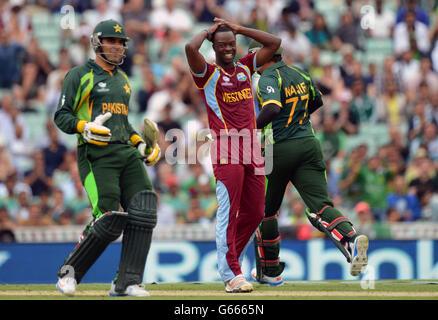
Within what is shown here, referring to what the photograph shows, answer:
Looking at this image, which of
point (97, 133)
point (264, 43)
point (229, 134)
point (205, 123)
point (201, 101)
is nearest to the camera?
point (97, 133)

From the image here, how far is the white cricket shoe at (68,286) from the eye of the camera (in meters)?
7.49

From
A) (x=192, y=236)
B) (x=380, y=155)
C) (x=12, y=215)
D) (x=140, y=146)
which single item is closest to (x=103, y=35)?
(x=140, y=146)

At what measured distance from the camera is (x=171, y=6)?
17.2 m

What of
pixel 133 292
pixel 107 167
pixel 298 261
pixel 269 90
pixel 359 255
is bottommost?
pixel 298 261

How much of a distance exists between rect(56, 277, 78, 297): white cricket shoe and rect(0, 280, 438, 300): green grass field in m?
0.07

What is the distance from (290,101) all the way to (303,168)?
2.22 feet

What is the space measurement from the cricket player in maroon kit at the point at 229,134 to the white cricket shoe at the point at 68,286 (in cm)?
135

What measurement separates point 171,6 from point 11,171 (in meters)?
5.03

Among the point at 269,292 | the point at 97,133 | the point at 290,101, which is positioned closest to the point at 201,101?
the point at 290,101

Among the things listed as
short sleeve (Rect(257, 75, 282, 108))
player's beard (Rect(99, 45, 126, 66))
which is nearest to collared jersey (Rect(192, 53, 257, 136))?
short sleeve (Rect(257, 75, 282, 108))

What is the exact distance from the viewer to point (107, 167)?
7.67m

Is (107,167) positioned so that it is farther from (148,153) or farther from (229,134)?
(229,134)

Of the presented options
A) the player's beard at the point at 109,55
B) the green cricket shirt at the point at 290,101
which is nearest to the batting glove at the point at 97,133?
the player's beard at the point at 109,55
